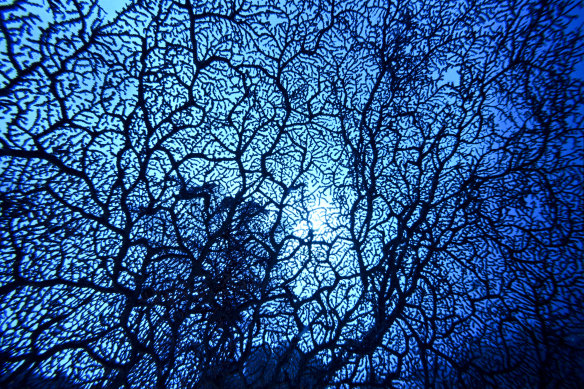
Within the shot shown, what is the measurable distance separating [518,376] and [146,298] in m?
3.30

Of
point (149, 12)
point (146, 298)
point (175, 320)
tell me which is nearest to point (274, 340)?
point (175, 320)

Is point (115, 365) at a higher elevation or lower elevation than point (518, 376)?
lower

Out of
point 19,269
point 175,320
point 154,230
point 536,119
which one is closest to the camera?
point 19,269

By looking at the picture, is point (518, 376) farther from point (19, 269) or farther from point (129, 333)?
point (19, 269)

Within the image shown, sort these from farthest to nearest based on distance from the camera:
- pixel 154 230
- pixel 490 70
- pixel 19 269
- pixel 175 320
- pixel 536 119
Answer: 1. pixel 490 70
2. pixel 536 119
3. pixel 154 230
4. pixel 175 320
5. pixel 19 269

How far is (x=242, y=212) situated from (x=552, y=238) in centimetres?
309

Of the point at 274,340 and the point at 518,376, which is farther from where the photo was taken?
the point at 274,340

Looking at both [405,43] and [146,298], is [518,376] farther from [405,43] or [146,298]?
[405,43]

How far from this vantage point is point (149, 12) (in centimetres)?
214

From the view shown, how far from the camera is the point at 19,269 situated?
172 cm

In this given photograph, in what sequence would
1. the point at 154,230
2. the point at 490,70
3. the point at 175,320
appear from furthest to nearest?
the point at 490,70
the point at 154,230
the point at 175,320

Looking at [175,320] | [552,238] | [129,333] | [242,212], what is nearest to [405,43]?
[552,238]

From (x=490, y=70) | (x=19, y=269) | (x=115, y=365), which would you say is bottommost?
(x=115, y=365)

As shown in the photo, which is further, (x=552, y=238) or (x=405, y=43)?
(x=405, y=43)
